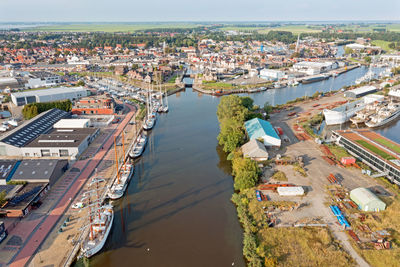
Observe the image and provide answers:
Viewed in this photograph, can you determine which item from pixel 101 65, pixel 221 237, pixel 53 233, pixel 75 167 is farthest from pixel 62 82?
pixel 221 237

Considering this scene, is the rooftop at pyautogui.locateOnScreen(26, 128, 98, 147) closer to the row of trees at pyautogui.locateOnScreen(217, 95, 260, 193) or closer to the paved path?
the paved path

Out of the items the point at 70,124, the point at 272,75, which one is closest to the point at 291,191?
the point at 70,124

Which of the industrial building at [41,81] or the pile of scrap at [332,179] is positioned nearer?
the pile of scrap at [332,179]

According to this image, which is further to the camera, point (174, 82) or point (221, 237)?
point (174, 82)

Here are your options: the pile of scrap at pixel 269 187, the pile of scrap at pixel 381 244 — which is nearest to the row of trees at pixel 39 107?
the pile of scrap at pixel 269 187

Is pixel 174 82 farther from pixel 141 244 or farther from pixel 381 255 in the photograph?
pixel 381 255

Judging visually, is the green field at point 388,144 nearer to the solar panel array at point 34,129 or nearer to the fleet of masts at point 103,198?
the fleet of masts at point 103,198

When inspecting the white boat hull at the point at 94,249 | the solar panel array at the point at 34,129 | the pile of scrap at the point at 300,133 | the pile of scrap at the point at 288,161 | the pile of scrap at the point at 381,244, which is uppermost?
the solar panel array at the point at 34,129
